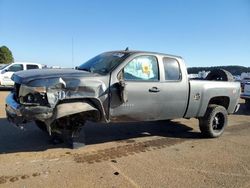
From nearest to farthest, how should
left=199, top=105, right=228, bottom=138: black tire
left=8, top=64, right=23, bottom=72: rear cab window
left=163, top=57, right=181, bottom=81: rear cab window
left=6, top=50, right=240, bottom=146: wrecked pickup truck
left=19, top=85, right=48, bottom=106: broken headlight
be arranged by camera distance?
left=19, top=85, right=48, bottom=106: broken headlight
left=6, top=50, right=240, bottom=146: wrecked pickup truck
left=163, top=57, right=181, bottom=81: rear cab window
left=199, top=105, right=228, bottom=138: black tire
left=8, top=64, right=23, bottom=72: rear cab window

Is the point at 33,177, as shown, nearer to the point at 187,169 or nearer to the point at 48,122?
the point at 48,122

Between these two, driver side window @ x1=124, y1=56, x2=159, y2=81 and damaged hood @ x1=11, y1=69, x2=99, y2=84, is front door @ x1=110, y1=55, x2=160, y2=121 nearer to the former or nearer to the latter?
driver side window @ x1=124, y1=56, x2=159, y2=81

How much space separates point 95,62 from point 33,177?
2978mm

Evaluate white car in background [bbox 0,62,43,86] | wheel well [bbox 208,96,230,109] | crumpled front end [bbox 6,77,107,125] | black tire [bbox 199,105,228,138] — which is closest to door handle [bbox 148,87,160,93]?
crumpled front end [bbox 6,77,107,125]

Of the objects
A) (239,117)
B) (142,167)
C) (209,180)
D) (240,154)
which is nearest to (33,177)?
(142,167)

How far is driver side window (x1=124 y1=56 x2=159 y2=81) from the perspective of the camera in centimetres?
647

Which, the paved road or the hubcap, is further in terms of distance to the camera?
the hubcap

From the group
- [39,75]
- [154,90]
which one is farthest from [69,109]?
[154,90]

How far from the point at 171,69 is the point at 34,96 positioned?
3143 mm

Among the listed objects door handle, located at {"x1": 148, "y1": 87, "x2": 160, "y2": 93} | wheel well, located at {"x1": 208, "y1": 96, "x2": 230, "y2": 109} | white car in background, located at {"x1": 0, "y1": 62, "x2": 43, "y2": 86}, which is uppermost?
door handle, located at {"x1": 148, "y1": 87, "x2": 160, "y2": 93}

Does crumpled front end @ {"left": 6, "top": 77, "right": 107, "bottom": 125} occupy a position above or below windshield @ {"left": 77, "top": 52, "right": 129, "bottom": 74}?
below

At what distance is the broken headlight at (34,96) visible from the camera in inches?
210

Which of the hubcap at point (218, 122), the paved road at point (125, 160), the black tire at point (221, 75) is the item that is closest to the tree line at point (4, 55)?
the paved road at point (125, 160)

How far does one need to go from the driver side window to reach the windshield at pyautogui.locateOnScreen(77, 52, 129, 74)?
0.22m
